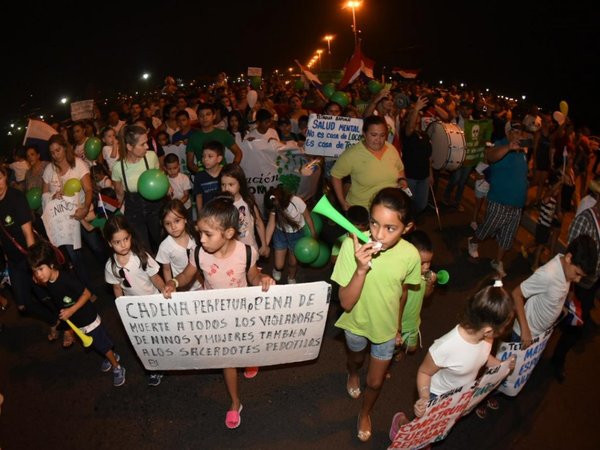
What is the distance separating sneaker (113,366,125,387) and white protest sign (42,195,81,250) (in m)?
1.92

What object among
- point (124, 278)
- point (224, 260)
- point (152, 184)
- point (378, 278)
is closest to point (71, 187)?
point (152, 184)

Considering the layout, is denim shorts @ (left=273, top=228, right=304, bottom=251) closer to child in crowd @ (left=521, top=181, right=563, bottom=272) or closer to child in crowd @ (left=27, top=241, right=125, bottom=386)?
child in crowd @ (left=27, top=241, right=125, bottom=386)

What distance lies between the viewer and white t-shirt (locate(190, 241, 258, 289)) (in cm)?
338

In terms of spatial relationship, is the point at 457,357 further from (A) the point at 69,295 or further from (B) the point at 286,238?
(A) the point at 69,295

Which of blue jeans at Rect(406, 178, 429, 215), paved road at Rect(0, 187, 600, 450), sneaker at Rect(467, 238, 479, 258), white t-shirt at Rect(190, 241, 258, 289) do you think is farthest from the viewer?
blue jeans at Rect(406, 178, 429, 215)

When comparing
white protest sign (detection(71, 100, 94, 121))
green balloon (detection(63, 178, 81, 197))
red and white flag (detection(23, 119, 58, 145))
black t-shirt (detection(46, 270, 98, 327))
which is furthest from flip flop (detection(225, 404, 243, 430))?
white protest sign (detection(71, 100, 94, 121))

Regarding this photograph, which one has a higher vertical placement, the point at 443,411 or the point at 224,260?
the point at 224,260

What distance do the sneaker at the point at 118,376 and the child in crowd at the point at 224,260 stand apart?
118 cm

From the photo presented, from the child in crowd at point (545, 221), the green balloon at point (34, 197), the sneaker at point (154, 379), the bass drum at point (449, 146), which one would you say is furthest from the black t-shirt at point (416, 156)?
the green balloon at point (34, 197)

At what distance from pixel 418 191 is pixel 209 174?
3.43 m

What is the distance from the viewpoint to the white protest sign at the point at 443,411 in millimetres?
2650

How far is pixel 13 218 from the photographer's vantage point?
4.36 m

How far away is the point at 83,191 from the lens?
5.19 metres

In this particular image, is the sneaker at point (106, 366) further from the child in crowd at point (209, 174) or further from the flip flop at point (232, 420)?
the child in crowd at point (209, 174)
